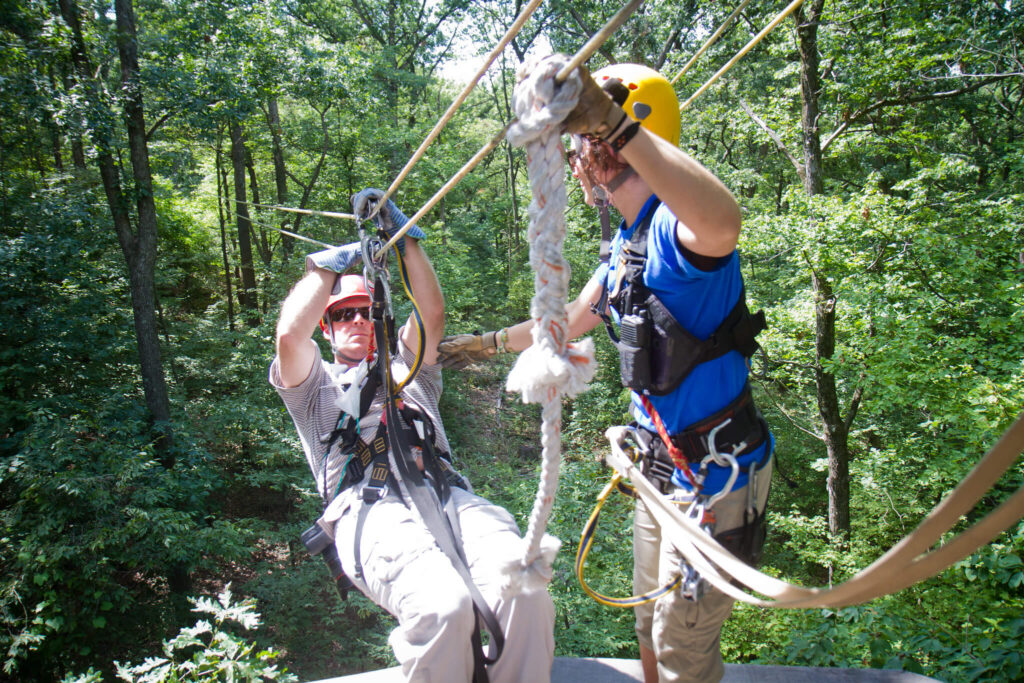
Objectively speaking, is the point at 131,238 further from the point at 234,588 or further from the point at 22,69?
the point at 234,588

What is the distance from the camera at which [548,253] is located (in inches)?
51.8

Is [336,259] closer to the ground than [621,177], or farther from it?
closer to the ground

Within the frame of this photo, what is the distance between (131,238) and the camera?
7.36m

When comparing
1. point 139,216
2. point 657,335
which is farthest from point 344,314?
point 139,216

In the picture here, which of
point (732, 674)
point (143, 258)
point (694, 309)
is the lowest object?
point (732, 674)

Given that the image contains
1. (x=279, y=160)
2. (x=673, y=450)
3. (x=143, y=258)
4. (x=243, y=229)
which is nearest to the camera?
(x=673, y=450)

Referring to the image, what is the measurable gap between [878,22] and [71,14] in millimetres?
9468

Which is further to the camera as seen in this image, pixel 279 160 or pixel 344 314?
pixel 279 160

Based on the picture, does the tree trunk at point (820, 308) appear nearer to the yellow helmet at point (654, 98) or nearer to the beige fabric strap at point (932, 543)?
the yellow helmet at point (654, 98)

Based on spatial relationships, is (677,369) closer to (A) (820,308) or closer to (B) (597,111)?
(B) (597,111)

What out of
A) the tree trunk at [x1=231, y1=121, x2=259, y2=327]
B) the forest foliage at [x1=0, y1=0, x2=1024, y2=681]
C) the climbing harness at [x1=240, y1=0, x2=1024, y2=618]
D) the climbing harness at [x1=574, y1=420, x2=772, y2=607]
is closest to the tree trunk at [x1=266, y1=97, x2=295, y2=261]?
the forest foliage at [x1=0, y1=0, x2=1024, y2=681]

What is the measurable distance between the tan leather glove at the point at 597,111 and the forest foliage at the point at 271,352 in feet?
7.66

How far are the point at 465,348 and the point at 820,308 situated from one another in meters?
5.74

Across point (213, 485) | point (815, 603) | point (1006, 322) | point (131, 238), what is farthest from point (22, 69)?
point (1006, 322)
